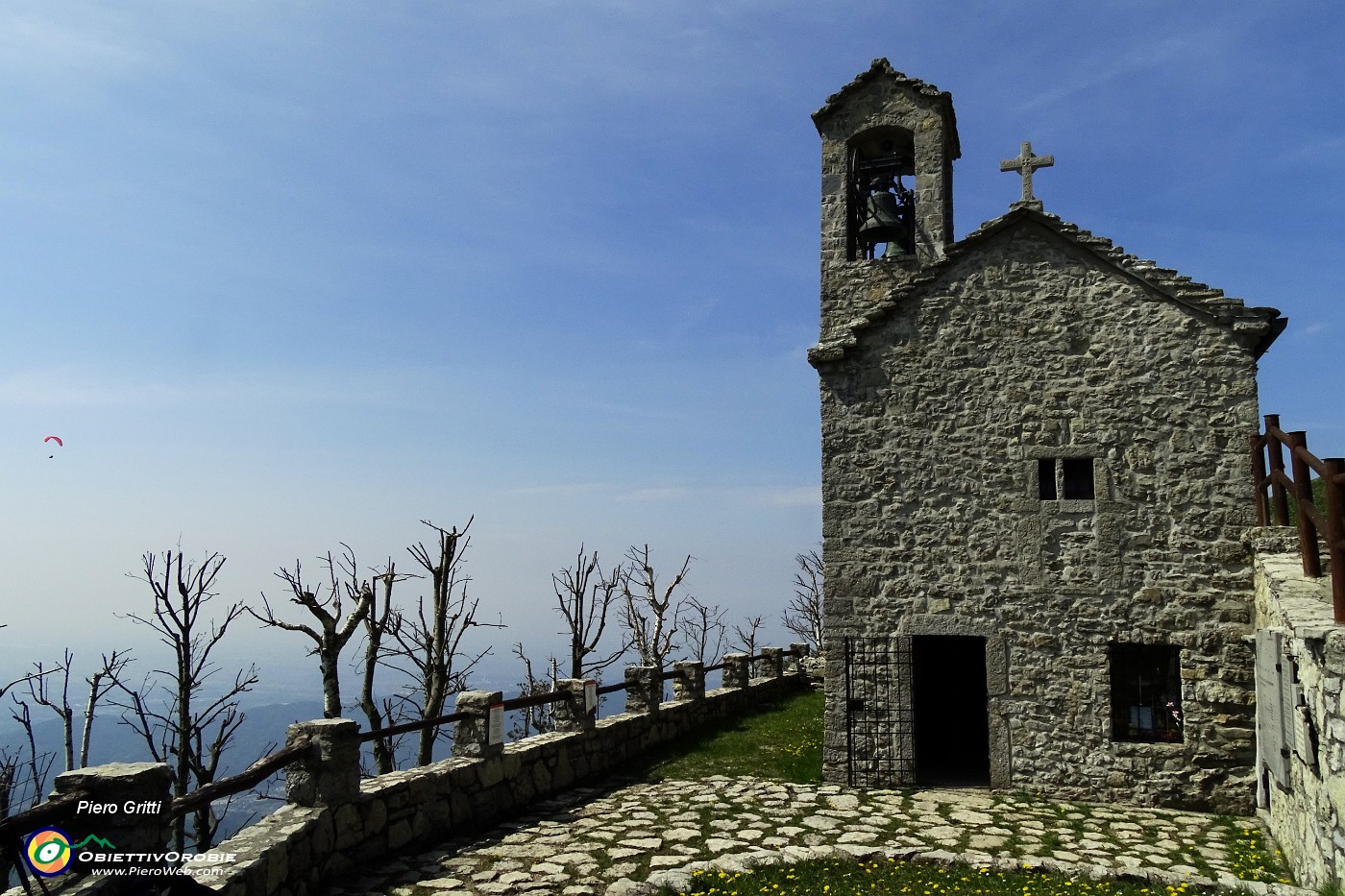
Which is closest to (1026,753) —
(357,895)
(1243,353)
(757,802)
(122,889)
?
(757,802)

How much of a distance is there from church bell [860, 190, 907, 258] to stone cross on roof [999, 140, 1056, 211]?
1.71 meters

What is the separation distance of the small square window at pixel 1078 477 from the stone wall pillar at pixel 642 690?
667cm

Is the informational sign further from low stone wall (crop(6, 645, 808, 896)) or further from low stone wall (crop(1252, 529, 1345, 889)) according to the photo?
low stone wall (crop(1252, 529, 1345, 889))

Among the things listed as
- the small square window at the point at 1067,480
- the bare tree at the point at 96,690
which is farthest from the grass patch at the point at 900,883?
the bare tree at the point at 96,690

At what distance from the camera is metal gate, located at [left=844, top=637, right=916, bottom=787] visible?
11.2 meters

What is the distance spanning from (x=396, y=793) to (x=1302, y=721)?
25.5ft

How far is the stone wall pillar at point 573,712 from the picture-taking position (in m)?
11.7

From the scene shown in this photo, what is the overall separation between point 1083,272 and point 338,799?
10.6 m

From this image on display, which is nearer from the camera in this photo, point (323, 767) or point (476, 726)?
point (323, 767)

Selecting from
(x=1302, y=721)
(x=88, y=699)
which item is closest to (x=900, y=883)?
(x=1302, y=721)

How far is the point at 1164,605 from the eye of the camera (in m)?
10.6

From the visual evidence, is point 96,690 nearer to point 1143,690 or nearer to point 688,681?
point 688,681

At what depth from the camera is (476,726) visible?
9.80m

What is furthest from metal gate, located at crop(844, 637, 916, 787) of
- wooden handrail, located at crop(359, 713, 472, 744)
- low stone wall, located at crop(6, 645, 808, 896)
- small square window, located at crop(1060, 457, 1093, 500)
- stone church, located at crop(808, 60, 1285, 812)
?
wooden handrail, located at crop(359, 713, 472, 744)
